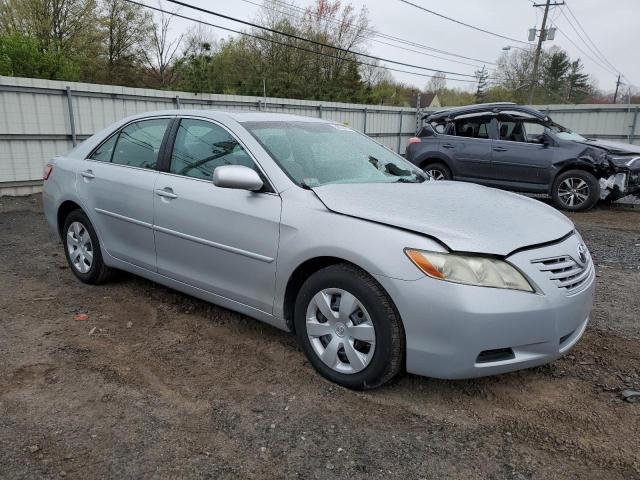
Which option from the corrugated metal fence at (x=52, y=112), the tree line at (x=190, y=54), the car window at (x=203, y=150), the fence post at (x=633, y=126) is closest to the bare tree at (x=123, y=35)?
the tree line at (x=190, y=54)

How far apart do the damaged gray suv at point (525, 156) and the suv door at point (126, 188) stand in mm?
7140

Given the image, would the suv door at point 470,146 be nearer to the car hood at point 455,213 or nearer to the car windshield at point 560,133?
the car windshield at point 560,133

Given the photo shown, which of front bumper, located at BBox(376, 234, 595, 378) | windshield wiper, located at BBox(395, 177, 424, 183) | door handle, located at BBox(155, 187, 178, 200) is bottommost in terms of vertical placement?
front bumper, located at BBox(376, 234, 595, 378)

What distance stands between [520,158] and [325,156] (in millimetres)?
6979

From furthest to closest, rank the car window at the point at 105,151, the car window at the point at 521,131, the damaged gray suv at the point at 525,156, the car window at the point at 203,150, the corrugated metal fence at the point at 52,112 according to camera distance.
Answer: the car window at the point at 521,131 < the corrugated metal fence at the point at 52,112 < the damaged gray suv at the point at 525,156 < the car window at the point at 105,151 < the car window at the point at 203,150

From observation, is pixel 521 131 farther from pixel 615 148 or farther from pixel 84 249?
pixel 84 249

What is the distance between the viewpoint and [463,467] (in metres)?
2.25

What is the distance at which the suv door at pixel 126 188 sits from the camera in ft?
12.8

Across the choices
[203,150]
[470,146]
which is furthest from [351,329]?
[470,146]

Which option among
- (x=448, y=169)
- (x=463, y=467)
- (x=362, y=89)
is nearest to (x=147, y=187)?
(x=463, y=467)

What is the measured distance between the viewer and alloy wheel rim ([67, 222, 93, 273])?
4.55 meters

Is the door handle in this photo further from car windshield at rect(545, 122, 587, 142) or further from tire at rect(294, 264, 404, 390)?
car windshield at rect(545, 122, 587, 142)

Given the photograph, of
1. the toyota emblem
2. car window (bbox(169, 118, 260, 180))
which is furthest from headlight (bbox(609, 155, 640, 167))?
car window (bbox(169, 118, 260, 180))

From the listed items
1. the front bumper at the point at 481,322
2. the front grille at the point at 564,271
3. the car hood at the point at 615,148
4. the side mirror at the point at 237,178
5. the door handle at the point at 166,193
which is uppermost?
the side mirror at the point at 237,178
